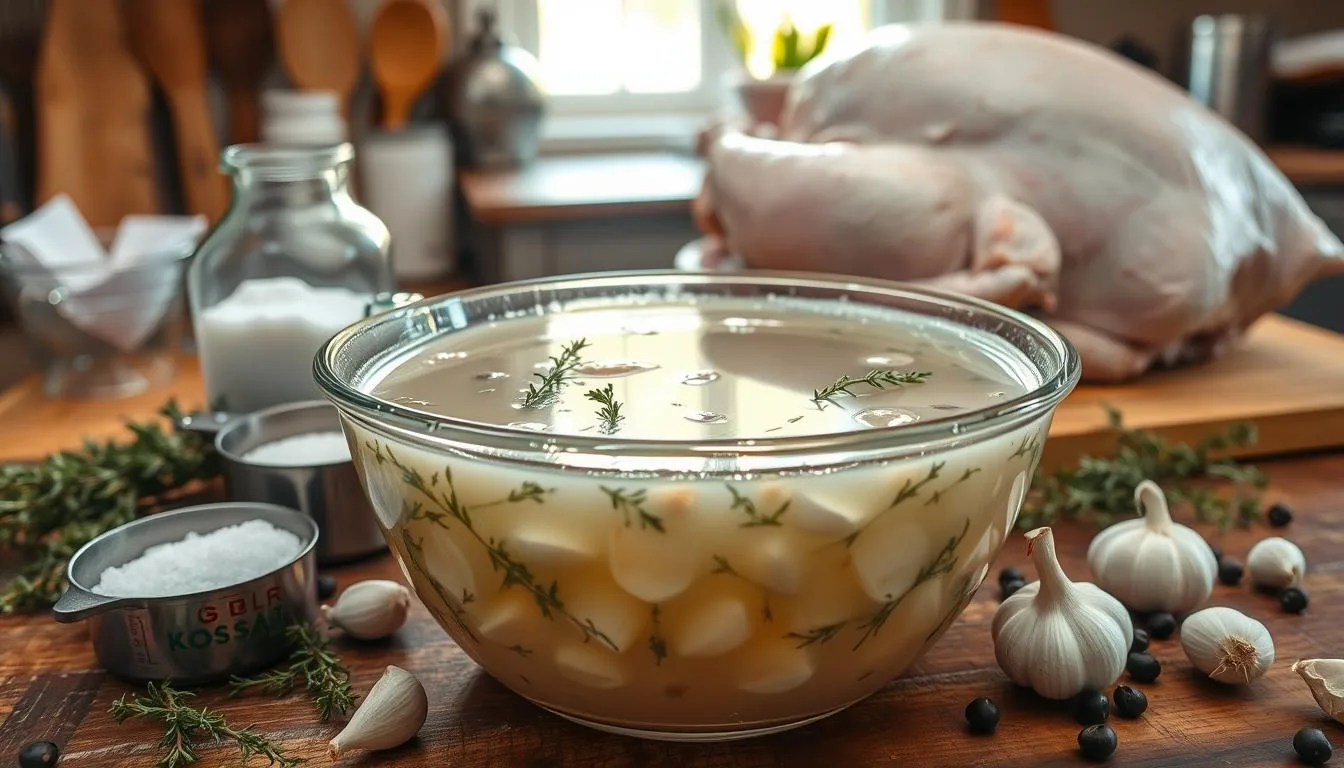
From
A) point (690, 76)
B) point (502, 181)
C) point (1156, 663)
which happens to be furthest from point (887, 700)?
point (690, 76)

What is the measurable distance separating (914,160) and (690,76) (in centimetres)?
175

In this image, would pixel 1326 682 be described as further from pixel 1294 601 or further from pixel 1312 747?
pixel 1294 601

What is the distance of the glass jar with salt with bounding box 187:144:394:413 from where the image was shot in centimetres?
116

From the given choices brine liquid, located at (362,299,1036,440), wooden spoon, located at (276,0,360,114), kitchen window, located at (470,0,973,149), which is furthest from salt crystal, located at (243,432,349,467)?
kitchen window, located at (470,0,973,149)

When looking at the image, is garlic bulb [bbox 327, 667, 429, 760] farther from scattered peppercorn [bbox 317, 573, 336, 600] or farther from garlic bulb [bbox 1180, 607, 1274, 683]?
garlic bulb [bbox 1180, 607, 1274, 683]

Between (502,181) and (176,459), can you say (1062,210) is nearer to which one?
(176,459)

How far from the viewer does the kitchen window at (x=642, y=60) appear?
2896 millimetres

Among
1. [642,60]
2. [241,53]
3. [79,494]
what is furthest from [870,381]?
[642,60]

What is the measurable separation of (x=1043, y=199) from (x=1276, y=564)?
656 millimetres

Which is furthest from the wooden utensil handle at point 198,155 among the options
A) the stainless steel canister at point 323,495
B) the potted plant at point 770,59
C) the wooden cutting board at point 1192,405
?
the stainless steel canister at point 323,495

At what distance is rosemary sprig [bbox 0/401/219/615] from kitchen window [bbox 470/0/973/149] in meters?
1.92

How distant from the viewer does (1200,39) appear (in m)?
2.84

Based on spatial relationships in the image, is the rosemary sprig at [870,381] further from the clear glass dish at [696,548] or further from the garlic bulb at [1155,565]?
the garlic bulb at [1155,565]

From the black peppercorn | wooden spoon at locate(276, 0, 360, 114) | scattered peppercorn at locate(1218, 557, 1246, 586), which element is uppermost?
wooden spoon at locate(276, 0, 360, 114)
